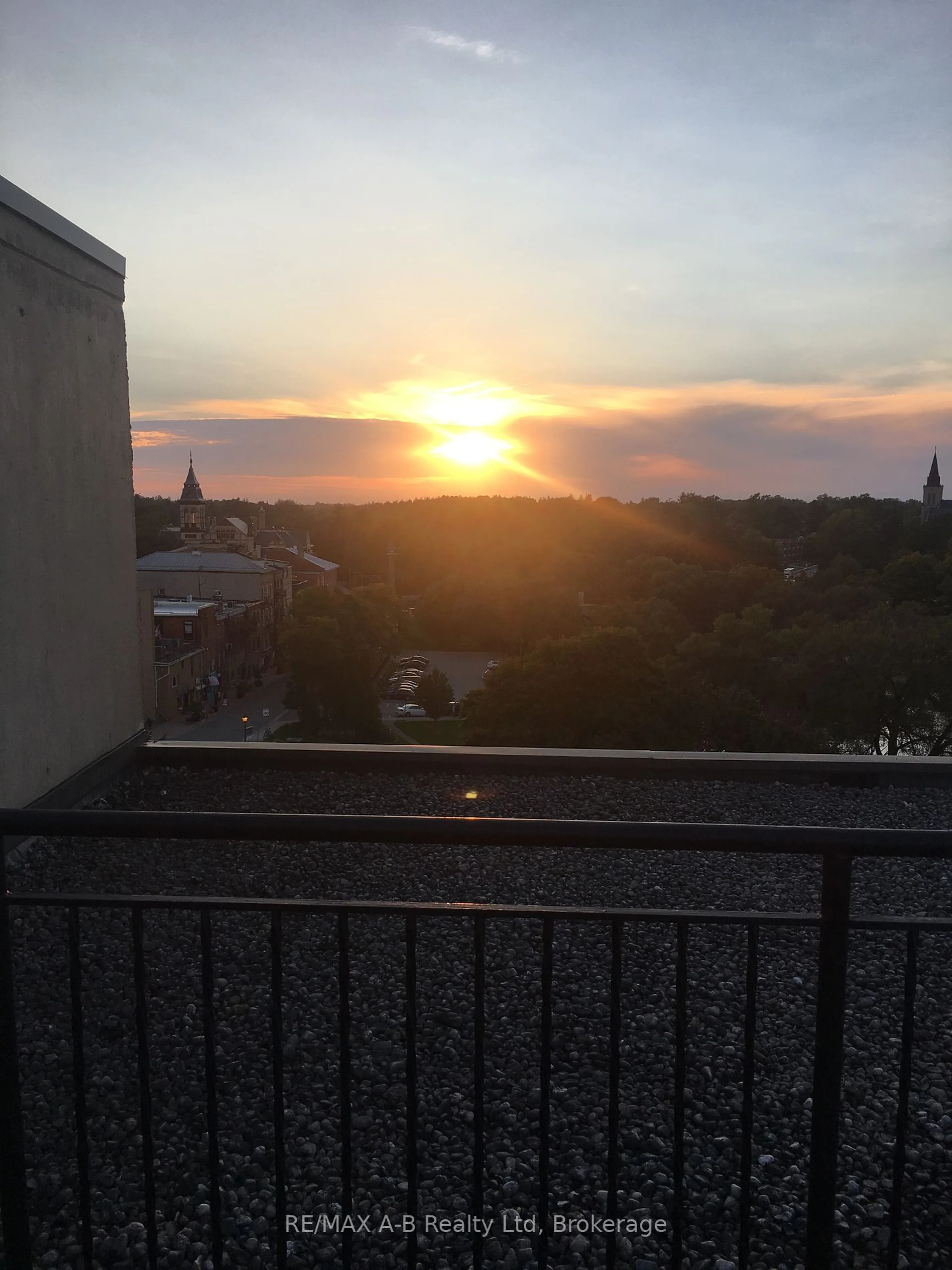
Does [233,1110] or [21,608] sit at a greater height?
[21,608]

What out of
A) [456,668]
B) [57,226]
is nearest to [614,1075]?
[57,226]

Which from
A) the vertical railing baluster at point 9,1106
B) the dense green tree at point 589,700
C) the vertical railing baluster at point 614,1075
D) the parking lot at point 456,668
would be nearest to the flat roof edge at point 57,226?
the vertical railing baluster at point 9,1106

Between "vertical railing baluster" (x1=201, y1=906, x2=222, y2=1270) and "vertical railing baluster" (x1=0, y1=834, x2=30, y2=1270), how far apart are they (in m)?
0.30

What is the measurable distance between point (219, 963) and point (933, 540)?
1362 inches

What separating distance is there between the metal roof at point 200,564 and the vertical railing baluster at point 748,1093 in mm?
31589

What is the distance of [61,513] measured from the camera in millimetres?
5605

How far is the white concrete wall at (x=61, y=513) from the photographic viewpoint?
502cm

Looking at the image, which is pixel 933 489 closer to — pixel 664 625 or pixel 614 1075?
pixel 664 625

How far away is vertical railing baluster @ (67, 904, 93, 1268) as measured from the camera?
1.56m

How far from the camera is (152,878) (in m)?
4.57

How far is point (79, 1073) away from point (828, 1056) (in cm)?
130

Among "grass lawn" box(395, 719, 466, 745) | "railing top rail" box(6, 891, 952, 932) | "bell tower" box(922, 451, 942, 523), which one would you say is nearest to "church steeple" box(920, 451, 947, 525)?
"bell tower" box(922, 451, 942, 523)

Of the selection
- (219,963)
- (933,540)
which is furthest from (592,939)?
(933,540)

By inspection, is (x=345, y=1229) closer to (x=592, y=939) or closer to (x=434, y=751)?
(x=592, y=939)
